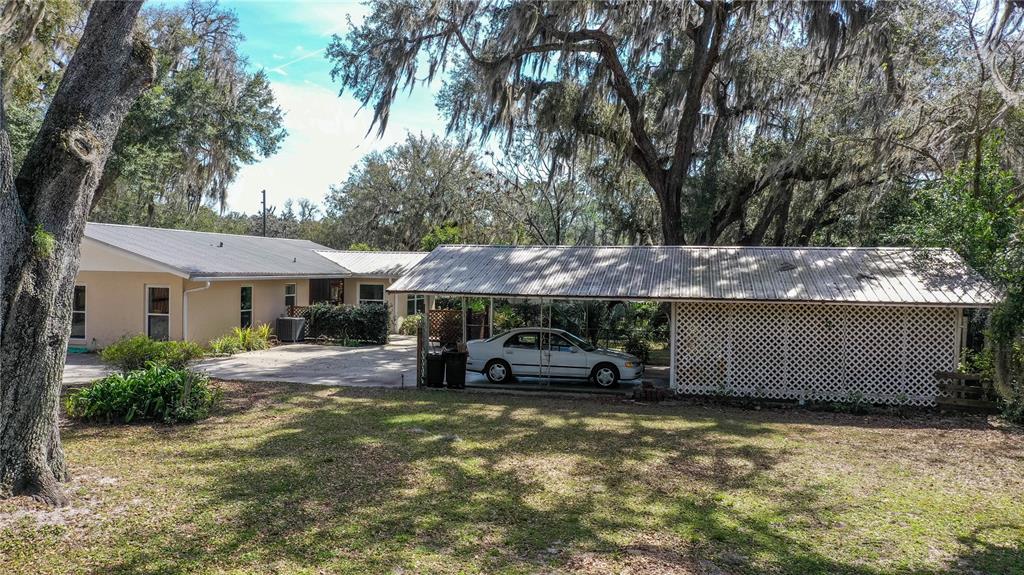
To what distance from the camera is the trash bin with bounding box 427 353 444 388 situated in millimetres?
14711

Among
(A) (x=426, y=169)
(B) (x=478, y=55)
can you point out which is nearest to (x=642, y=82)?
(B) (x=478, y=55)

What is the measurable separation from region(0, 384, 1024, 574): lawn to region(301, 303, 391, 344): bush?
445 inches

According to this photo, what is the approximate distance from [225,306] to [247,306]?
129 cm

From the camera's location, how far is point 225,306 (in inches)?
800

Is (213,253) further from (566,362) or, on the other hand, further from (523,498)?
(523,498)

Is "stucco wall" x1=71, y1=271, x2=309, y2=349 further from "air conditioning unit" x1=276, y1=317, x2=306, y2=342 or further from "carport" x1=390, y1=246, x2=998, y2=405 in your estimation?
"carport" x1=390, y1=246, x2=998, y2=405

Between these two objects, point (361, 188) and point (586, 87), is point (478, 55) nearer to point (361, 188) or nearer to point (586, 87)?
point (586, 87)

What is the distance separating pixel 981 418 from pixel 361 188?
117 feet

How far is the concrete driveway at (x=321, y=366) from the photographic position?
15.1 metres

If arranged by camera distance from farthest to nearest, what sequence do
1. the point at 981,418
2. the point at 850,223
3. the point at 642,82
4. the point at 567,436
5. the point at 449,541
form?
the point at 850,223 < the point at 642,82 < the point at 981,418 < the point at 567,436 < the point at 449,541

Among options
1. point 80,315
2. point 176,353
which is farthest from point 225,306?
point 176,353

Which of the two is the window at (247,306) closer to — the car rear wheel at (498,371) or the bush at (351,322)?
the bush at (351,322)

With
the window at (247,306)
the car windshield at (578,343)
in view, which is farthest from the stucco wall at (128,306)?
the car windshield at (578,343)

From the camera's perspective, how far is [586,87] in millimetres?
18812
